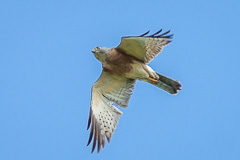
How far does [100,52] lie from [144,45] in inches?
46.2

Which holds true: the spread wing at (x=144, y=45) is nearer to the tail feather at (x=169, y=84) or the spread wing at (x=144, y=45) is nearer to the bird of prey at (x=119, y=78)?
the bird of prey at (x=119, y=78)

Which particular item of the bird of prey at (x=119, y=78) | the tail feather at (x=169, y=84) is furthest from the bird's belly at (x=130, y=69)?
the tail feather at (x=169, y=84)

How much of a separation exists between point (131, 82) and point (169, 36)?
2.24 meters

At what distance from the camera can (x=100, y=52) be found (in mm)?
11414

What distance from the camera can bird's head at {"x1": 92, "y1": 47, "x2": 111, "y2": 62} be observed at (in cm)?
1138

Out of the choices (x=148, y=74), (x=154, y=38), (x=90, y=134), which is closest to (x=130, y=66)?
(x=148, y=74)

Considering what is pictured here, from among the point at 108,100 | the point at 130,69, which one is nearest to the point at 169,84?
the point at 130,69

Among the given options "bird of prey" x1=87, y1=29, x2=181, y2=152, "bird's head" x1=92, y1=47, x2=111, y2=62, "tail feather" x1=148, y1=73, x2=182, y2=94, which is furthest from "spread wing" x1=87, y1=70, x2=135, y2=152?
"tail feather" x1=148, y1=73, x2=182, y2=94

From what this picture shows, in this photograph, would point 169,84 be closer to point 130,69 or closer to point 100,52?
point 130,69

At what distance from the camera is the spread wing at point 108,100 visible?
1144 centimetres

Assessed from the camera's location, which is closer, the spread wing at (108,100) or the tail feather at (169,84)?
the spread wing at (108,100)

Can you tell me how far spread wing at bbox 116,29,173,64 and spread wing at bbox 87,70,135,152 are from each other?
98cm

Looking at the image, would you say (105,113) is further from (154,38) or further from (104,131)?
(154,38)

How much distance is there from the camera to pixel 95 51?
11469mm
